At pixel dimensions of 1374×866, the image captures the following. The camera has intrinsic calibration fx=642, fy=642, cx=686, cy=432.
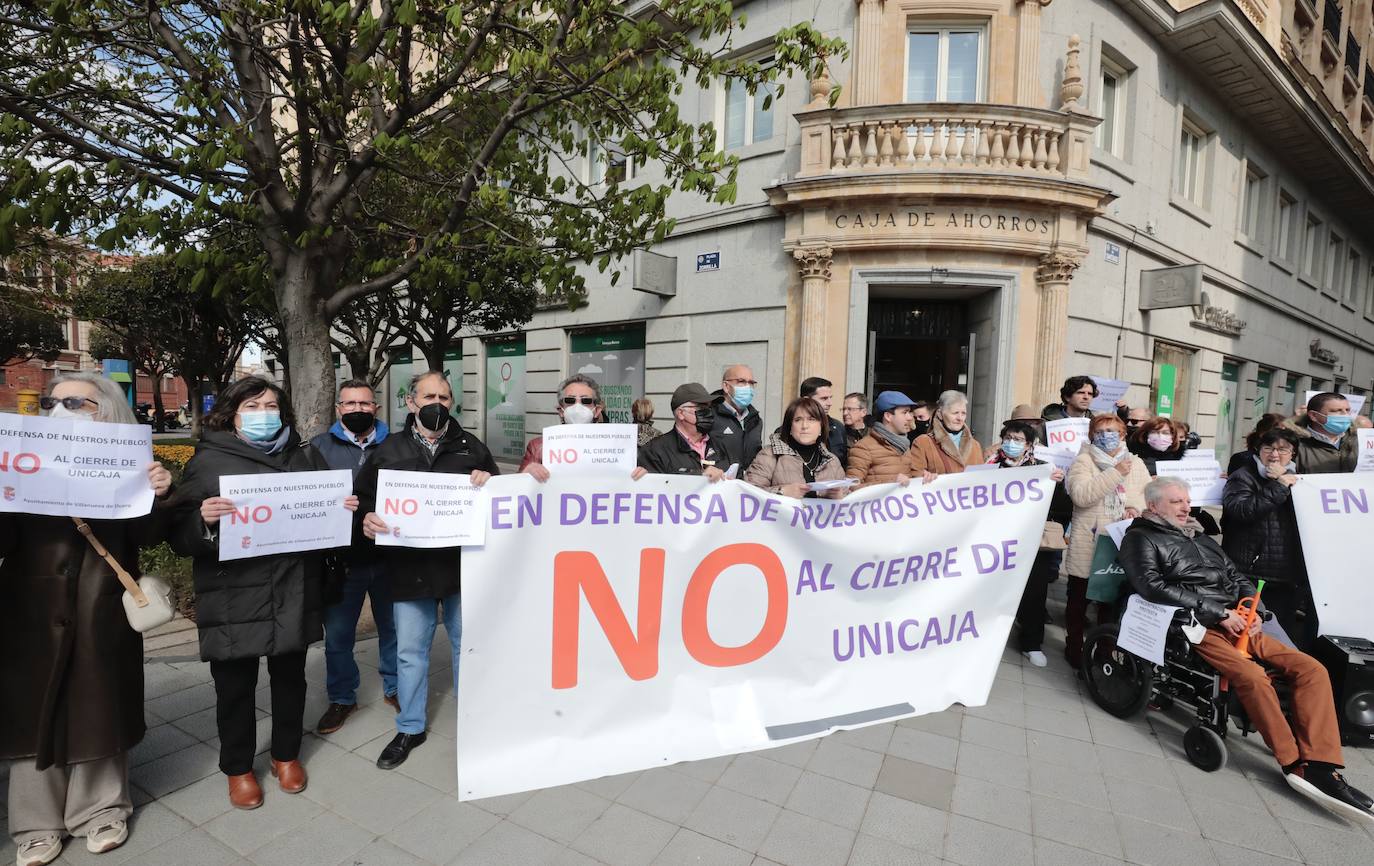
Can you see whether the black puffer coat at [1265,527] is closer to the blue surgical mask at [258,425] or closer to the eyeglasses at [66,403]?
the blue surgical mask at [258,425]

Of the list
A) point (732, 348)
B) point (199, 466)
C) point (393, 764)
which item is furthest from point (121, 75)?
point (732, 348)

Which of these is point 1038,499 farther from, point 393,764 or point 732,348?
point 732,348

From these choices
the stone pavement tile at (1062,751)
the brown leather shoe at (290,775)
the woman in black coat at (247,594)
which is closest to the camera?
the woman in black coat at (247,594)

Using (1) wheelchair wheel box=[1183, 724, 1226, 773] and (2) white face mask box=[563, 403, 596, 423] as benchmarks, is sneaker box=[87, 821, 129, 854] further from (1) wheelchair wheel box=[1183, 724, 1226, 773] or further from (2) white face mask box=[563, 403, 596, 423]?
→ (1) wheelchair wheel box=[1183, 724, 1226, 773]

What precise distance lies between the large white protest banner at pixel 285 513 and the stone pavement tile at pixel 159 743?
1352 millimetres

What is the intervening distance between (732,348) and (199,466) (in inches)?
349

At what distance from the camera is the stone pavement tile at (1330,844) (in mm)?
2508

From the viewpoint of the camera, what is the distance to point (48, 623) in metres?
2.35

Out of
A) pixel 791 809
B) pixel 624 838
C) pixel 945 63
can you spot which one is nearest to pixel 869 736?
pixel 791 809

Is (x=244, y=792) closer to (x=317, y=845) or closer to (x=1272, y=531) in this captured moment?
(x=317, y=845)

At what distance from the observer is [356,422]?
3340mm

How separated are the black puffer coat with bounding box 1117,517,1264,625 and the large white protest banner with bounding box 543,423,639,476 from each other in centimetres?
273

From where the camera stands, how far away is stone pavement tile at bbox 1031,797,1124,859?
2555 mm

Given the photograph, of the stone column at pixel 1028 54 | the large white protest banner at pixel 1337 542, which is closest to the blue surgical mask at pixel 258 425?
the large white protest banner at pixel 1337 542
